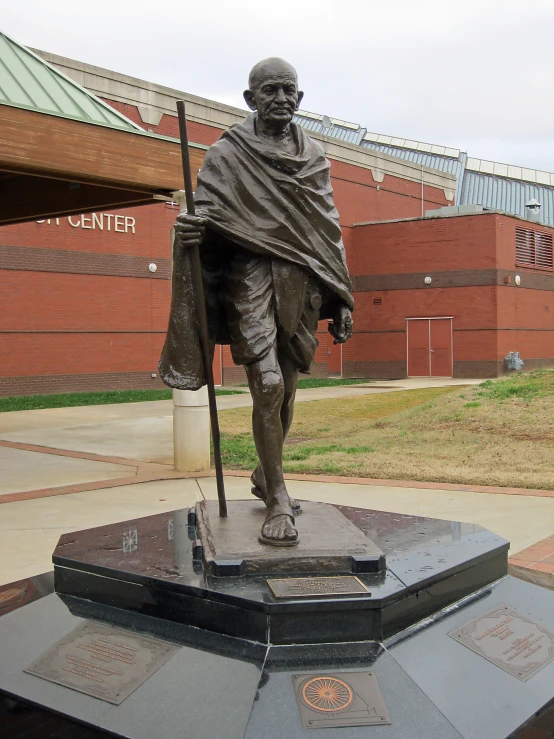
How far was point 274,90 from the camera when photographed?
12.5 ft

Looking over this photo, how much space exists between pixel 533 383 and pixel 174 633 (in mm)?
12429

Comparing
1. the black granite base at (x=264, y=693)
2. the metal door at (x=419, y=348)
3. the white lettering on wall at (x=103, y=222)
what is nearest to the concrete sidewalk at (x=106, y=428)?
the white lettering on wall at (x=103, y=222)

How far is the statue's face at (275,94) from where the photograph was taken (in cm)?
375

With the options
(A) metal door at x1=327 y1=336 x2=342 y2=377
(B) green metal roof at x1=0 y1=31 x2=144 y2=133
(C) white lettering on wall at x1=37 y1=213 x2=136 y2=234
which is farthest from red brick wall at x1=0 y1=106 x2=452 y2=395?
(B) green metal roof at x1=0 y1=31 x2=144 y2=133

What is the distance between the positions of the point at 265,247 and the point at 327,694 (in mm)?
1929

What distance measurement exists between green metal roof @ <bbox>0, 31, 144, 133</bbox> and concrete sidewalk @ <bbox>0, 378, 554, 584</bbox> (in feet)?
12.2

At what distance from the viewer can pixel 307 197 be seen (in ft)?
12.7

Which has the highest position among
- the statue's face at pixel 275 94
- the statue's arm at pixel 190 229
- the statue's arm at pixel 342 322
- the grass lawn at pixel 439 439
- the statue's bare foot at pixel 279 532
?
the statue's face at pixel 275 94

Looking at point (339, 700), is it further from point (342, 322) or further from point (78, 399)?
point (78, 399)

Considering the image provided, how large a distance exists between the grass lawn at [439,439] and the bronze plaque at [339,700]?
227 inches

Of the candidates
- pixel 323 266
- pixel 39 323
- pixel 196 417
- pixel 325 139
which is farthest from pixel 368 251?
pixel 323 266

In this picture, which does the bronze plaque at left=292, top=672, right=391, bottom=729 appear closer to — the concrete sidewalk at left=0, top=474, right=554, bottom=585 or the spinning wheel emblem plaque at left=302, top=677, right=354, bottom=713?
the spinning wheel emblem plaque at left=302, top=677, right=354, bottom=713

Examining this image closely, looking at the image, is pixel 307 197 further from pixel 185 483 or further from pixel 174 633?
pixel 185 483

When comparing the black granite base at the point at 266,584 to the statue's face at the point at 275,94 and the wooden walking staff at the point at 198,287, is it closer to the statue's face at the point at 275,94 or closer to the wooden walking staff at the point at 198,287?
the wooden walking staff at the point at 198,287
